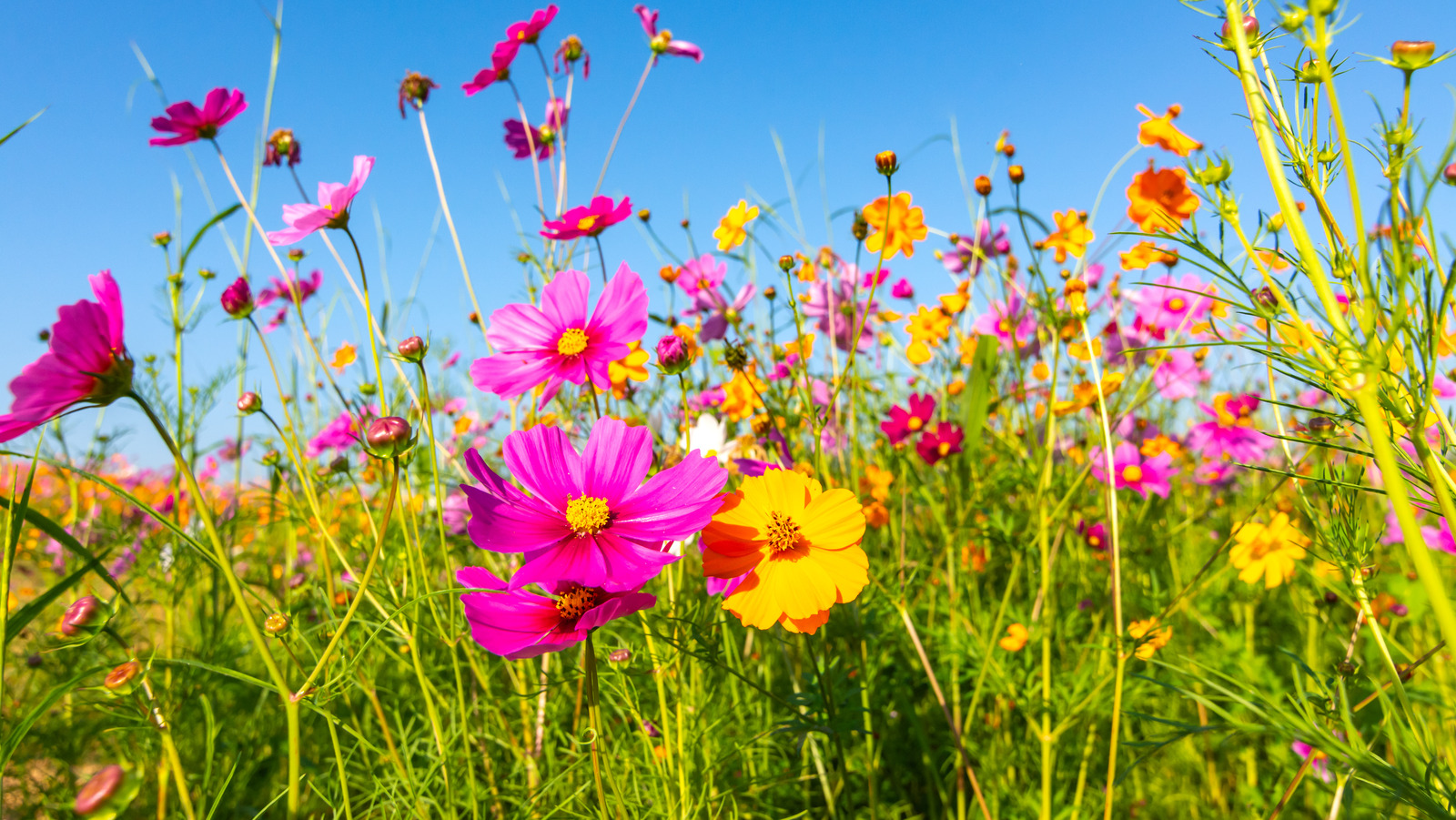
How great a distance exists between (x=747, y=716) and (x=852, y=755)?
0.49 ft

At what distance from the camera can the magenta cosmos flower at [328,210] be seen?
2.35ft

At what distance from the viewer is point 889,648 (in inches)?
41.4

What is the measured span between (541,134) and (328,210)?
502 millimetres

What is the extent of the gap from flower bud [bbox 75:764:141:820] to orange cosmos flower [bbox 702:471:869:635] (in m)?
0.32

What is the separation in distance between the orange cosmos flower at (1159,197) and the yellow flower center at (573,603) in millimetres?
549

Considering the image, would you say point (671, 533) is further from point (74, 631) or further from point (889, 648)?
point (889, 648)

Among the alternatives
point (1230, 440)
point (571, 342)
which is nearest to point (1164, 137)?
point (571, 342)

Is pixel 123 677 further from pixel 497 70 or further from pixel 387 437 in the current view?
pixel 497 70

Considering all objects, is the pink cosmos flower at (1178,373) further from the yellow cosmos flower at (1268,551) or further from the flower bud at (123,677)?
the flower bud at (123,677)

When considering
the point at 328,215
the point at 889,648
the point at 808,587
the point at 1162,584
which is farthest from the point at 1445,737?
the point at 328,215

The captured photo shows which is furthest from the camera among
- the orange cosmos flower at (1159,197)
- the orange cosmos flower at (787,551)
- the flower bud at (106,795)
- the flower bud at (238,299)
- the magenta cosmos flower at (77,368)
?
the flower bud at (238,299)

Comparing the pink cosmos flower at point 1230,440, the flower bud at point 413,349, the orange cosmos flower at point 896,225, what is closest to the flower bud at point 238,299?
the flower bud at point 413,349

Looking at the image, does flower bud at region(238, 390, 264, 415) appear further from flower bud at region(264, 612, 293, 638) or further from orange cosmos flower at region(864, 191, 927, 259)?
orange cosmos flower at region(864, 191, 927, 259)

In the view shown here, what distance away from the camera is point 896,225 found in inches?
36.0
